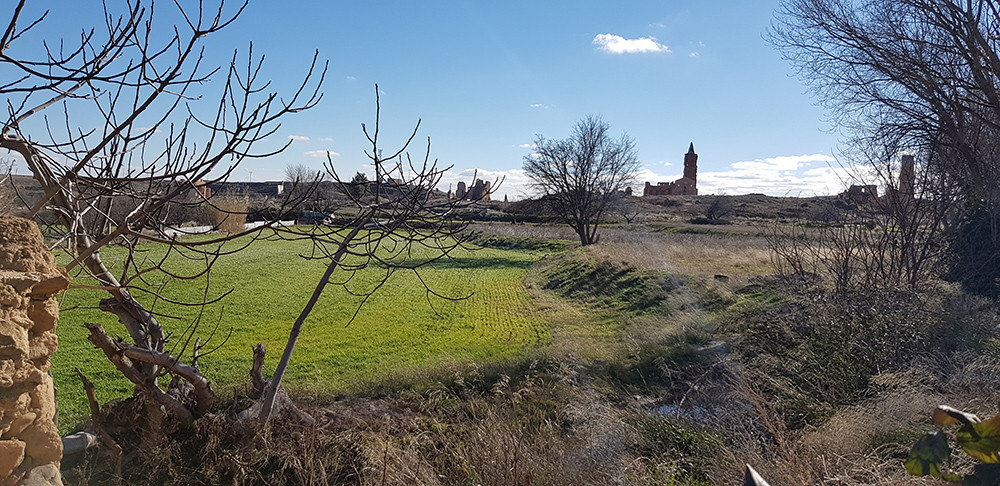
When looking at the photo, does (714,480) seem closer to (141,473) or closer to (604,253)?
(141,473)

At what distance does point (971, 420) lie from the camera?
1.61 metres

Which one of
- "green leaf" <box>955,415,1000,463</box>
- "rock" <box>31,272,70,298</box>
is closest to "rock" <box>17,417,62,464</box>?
"rock" <box>31,272,70,298</box>

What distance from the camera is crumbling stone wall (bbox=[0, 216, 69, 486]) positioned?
8.08 feet

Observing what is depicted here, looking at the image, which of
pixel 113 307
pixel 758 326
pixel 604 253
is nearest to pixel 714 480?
pixel 113 307

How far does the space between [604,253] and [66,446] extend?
2270cm

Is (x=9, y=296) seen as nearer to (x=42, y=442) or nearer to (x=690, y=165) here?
(x=42, y=442)

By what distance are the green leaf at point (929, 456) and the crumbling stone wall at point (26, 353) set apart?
3.43 m

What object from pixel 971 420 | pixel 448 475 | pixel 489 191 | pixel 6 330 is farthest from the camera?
pixel 448 475

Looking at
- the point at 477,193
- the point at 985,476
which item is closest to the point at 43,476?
the point at 477,193

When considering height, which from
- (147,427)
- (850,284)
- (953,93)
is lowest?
(147,427)

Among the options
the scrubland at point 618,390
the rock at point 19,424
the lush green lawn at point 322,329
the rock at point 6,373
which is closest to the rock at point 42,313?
the rock at point 6,373

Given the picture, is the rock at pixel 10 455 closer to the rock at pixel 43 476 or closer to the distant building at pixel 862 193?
the rock at pixel 43 476

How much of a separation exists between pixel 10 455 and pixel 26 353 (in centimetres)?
46

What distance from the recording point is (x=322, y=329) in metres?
14.5
